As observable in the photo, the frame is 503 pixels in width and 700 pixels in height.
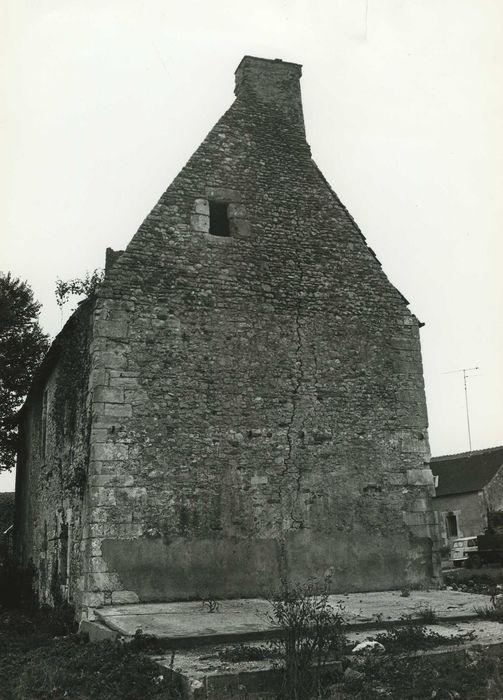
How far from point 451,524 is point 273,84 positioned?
27511 mm

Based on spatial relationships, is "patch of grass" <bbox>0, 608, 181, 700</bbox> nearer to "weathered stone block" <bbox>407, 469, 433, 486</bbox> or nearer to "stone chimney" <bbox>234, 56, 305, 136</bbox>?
"weathered stone block" <bbox>407, 469, 433, 486</bbox>

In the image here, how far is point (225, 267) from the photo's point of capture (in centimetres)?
1227

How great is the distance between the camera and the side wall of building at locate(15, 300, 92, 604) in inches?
449

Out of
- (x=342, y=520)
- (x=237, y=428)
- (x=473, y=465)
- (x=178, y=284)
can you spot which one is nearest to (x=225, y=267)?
(x=178, y=284)

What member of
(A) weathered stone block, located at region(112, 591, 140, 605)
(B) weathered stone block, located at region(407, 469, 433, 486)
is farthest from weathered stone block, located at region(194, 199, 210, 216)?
(A) weathered stone block, located at region(112, 591, 140, 605)

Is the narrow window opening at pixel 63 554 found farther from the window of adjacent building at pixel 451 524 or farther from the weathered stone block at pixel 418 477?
the window of adjacent building at pixel 451 524

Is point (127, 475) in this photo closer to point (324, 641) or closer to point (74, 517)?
point (74, 517)

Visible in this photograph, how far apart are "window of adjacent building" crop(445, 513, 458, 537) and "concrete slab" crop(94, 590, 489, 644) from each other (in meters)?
25.9

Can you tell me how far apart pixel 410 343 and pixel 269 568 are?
4880 mm

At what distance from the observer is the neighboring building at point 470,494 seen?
1353 inches

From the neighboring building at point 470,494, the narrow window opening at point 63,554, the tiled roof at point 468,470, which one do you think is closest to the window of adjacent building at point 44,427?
the narrow window opening at point 63,554

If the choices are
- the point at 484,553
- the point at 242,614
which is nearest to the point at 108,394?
the point at 242,614

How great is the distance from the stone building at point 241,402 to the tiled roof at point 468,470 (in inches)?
959

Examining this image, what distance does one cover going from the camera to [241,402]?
38.2ft
